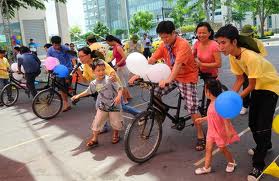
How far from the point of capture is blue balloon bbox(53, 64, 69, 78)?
824 centimetres

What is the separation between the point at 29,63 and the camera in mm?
9422

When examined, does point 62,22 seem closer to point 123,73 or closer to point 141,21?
point 123,73

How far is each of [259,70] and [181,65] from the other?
1390 millimetres

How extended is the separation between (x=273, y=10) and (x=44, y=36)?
26.3 metres

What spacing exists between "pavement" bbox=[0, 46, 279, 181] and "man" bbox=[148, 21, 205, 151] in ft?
1.70

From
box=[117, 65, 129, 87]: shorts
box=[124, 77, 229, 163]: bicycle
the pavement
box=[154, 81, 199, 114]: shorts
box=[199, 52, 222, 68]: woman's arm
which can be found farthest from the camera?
box=[117, 65, 129, 87]: shorts

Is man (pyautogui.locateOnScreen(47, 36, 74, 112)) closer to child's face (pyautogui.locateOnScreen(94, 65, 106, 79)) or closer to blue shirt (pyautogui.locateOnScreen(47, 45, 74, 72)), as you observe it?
blue shirt (pyautogui.locateOnScreen(47, 45, 74, 72))

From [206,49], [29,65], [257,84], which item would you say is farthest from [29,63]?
[257,84]

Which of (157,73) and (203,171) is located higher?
(157,73)

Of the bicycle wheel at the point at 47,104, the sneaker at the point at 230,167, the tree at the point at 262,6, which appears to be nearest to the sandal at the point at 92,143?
the sneaker at the point at 230,167

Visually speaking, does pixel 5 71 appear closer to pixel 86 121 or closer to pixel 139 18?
pixel 86 121

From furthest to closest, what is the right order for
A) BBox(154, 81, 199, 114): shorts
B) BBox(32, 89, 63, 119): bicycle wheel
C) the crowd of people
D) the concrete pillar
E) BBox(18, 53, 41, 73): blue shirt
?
the concrete pillar, BBox(18, 53, 41, 73): blue shirt, BBox(32, 89, 63, 119): bicycle wheel, BBox(154, 81, 199, 114): shorts, the crowd of people

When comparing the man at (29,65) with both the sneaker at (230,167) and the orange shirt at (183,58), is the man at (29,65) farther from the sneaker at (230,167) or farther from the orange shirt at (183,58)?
the sneaker at (230,167)

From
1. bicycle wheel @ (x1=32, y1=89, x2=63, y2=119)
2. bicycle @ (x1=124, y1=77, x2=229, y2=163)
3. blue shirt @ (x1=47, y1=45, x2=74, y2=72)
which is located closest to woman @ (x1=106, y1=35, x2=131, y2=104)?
blue shirt @ (x1=47, y1=45, x2=74, y2=72)
